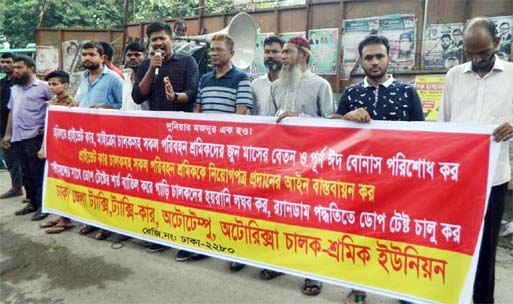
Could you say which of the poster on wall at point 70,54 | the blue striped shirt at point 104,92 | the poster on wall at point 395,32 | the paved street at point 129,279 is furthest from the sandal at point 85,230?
the poster on wall at point 70,54

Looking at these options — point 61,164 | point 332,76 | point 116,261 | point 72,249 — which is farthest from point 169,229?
point 332,76

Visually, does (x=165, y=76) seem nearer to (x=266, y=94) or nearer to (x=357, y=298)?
(x=266, y=94)

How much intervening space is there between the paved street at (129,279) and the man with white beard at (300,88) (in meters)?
1.21

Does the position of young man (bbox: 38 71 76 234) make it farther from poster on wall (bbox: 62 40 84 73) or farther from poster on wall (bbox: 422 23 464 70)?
poster on wall (bbox: 62 40 84 73)

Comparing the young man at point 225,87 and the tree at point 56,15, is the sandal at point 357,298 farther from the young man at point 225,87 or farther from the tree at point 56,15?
the tree at point 56,15

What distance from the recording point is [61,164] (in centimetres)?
407

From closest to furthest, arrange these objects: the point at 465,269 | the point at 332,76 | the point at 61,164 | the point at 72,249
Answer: the point at 465,269 < the point at 72,249 < the point at 61,164 < the point at 332,76

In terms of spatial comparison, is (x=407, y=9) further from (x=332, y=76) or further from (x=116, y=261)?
(x=116, y=261)

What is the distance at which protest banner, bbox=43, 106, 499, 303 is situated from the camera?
2230mm

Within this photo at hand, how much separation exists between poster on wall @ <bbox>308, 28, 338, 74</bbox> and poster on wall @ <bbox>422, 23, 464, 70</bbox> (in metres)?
1.83

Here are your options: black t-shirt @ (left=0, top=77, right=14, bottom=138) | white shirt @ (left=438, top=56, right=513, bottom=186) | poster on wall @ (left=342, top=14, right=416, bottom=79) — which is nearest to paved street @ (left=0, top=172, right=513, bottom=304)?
white shirt @ (left=438, top=56, right=513, bottom=186)

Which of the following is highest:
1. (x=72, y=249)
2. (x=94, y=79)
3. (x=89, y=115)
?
(x=94, y=79)

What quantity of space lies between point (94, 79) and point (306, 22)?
246 inches

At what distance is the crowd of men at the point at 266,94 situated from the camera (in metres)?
2.39
